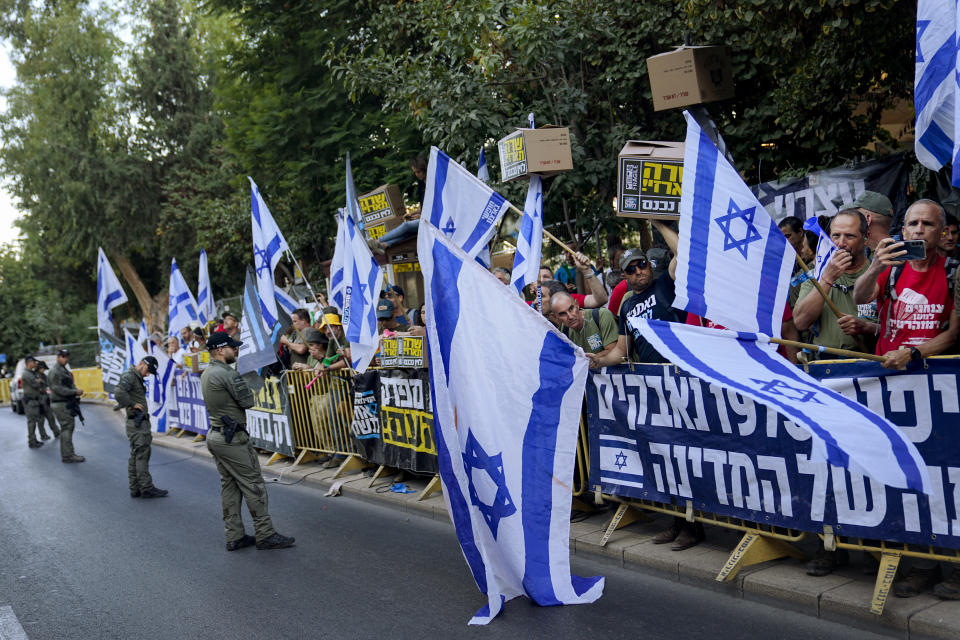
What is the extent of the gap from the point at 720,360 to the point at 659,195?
2.92 metres

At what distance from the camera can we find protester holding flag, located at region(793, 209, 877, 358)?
16.5 feet

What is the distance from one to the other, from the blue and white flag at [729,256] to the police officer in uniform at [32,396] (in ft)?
56.2

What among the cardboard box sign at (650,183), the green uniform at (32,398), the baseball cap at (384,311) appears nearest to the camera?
the cardboard box sign at (650,183)

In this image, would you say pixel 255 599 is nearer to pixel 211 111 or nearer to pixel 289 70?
pixel 289 70

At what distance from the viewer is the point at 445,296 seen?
17.0 feet

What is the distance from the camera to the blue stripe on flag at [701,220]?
4.68 meters

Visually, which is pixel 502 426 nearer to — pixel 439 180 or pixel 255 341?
pixel 439 180

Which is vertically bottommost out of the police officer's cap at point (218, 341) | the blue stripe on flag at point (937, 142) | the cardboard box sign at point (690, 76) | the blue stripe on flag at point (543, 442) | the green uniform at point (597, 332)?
the blue stripe on flag at point (543, 442)

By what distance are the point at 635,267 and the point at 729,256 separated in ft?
5.87

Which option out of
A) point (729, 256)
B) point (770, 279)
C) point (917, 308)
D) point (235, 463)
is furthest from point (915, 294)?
point (235, 463)

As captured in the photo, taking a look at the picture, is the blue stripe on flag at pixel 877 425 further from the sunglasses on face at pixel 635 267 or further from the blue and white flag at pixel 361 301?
the blue and white flag at pixel 361 301

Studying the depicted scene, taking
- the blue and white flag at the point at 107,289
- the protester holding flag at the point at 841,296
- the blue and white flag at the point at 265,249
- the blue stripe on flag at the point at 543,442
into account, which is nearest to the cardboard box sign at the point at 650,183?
the protester holding flag at the point at 841,296

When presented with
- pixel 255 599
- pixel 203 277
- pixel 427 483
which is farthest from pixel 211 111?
pixel 255 599

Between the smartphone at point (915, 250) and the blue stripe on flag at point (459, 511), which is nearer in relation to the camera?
the smartphone at point (915, 250)
